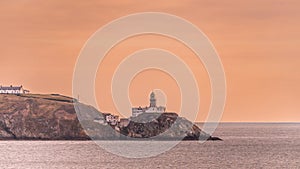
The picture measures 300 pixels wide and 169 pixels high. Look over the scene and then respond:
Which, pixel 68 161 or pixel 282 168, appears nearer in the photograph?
pixel 282 168

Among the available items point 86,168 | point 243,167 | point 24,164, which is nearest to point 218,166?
point 243,167

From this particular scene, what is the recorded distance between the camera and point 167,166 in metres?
169

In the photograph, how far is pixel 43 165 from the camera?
174625mm

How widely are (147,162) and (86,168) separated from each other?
20.3 metres

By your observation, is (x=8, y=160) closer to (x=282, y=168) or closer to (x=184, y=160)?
(x=184, y=160)

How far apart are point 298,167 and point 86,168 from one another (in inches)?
1846

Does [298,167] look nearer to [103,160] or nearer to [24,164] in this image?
[103,160]

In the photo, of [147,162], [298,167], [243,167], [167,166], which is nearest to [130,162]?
[147,162]

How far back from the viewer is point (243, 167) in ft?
562

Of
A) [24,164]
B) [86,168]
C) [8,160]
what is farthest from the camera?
[8,160]

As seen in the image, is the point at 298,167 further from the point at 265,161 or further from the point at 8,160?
the point at 8,160

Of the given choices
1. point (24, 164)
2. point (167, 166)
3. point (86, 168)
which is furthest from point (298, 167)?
point (24, 164)

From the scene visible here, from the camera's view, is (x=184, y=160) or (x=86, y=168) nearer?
(x=86, y=168)

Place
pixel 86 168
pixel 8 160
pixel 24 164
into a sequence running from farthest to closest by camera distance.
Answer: pixel 8 160 → pixel 24 164 → pixel 86 168
